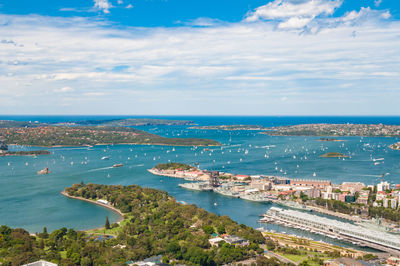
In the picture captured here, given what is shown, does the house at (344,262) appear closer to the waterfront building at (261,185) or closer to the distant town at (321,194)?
the distant town at (321,194)

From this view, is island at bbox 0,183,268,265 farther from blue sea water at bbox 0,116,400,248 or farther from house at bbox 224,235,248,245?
blue sea water at bbox 0,116,400,248

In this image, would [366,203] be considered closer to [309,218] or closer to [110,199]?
[309,218]

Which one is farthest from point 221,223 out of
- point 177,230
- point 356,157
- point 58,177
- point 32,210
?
point 356,157

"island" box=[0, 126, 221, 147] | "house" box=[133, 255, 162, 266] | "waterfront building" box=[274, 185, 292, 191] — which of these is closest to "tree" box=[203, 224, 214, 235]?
"house" box=[133, 255, 162, 266]

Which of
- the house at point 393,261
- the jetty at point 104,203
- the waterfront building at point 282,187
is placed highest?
the waterfront building at point 282,187

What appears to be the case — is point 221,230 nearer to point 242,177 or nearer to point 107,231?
point 107,231

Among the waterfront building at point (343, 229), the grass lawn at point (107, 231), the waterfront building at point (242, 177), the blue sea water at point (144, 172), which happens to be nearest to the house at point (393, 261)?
the waterfront building at point (343, 229)

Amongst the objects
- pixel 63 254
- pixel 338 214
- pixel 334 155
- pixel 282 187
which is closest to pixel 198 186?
pixel 282 187
